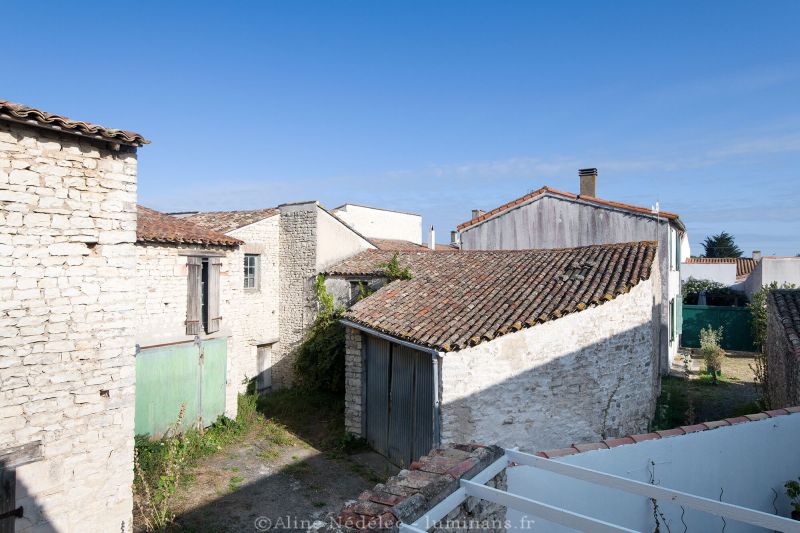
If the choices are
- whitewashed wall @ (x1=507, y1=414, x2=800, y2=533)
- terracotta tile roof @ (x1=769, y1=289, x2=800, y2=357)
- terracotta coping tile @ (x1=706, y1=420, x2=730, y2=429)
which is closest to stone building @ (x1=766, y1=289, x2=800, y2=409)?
terracotta tile roof @ (x1=769, y1=289, x2=800, y2=357)

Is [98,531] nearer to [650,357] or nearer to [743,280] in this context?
[650,357]

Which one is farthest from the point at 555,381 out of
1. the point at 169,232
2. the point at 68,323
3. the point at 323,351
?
the point at 169,232

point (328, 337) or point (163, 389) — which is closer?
point (163, 389)

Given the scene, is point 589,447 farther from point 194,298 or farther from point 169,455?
point 194,298

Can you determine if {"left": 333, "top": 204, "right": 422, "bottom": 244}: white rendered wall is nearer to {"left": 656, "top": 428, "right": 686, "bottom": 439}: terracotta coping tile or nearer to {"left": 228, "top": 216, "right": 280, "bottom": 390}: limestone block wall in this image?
{"left": 228, "top": 216, "right": 280, "bottom": 390}: limestone block wall

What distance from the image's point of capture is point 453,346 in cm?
877

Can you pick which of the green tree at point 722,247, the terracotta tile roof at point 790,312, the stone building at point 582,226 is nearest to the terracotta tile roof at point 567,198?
the stone building at point 582,226

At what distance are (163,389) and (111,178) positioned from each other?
6117 mm

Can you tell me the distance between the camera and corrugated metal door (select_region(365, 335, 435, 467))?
→ 31.4 ft

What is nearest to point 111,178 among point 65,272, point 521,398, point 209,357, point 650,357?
point 65,272

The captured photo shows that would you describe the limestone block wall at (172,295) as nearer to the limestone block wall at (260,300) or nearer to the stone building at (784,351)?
the limestone block wall at (260,300)

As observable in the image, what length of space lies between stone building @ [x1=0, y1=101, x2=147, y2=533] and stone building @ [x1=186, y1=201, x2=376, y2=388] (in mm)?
9326

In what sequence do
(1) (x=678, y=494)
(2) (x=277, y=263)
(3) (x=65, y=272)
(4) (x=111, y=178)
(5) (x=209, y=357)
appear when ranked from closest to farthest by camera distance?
(1) (x=678, y=494)
(3) (x=65, y=272)
(4) (x=111, y=178)
(5) (x=209, y=357)
(2) (x=277, y=263)

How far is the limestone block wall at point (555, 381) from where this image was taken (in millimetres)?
8859
